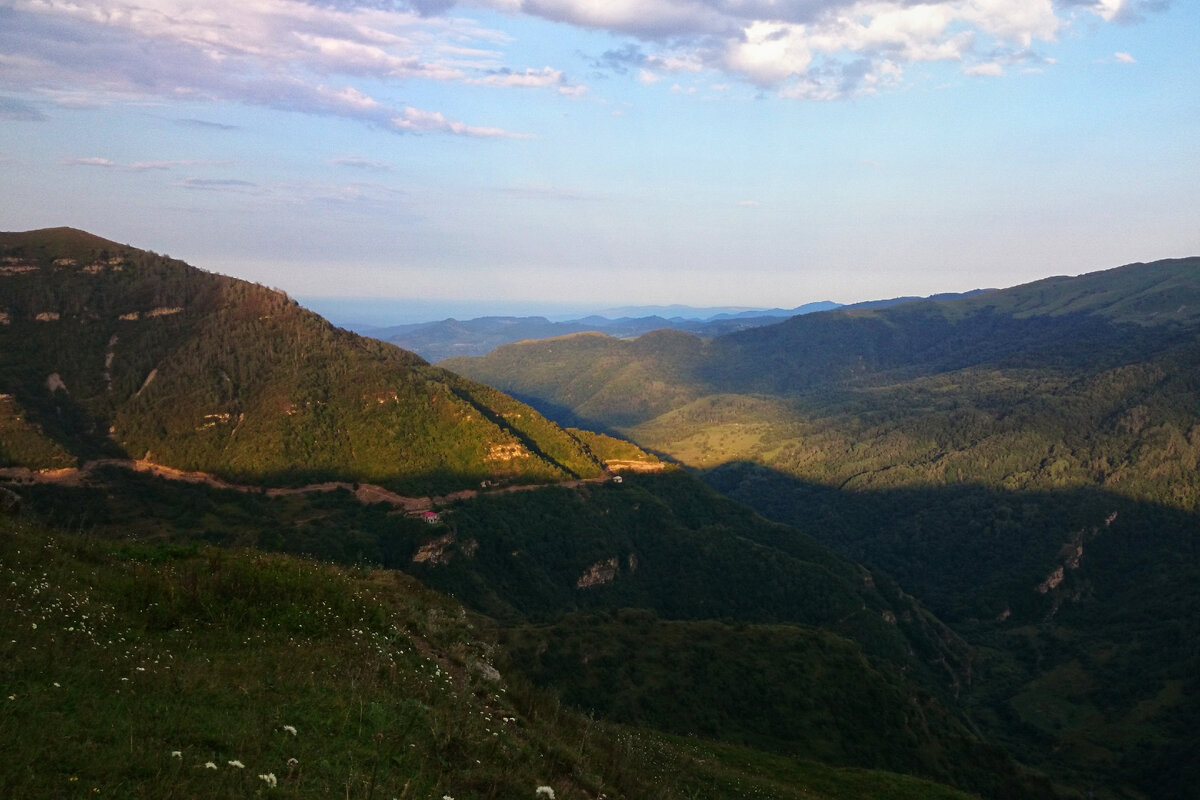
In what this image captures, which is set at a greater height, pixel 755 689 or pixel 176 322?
pixel 176 322

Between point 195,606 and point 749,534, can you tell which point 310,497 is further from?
point 195,606

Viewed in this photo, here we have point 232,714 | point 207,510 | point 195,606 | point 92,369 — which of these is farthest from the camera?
point 92,369

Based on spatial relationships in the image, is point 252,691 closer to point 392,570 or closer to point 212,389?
point 392,570

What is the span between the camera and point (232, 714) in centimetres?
1427

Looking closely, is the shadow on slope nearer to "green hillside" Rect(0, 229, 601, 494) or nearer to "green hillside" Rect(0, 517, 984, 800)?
"green hillside" Rect(0, 229, 601, 494)

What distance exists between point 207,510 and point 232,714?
94.3m

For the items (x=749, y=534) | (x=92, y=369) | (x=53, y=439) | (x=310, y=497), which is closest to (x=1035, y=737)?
(x=749, y=534)

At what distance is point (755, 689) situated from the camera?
7131 centimetres

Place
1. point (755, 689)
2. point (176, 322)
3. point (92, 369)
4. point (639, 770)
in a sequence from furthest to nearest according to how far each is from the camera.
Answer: point (176, 322) → point (92, 369) → point (755, 689) → point (639, 770)

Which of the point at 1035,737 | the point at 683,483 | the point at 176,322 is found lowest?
the point at 1035,737

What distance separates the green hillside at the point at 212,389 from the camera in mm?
107438

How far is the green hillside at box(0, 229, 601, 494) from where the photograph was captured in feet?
352

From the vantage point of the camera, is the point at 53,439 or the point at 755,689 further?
the point at 53,439

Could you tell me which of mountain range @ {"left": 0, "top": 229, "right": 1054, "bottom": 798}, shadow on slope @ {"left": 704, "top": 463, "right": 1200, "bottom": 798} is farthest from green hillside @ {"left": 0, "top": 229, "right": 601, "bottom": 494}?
shadow on slope @ {"left": 704, "top": 463, "right": 1200, "bottom": 798}
